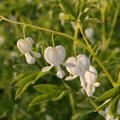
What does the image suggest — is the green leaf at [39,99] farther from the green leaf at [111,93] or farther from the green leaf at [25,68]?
the green leaf at [111,93]

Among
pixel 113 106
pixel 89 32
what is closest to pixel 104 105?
pixel 113 106

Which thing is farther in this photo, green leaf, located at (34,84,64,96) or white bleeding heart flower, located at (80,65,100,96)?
green leaf, located at (34,84,64,96)

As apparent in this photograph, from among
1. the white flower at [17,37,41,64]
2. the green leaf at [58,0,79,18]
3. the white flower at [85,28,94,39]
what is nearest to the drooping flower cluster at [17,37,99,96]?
the white flower at [17,37,41,64]

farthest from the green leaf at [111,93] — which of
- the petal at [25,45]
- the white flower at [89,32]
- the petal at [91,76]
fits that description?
the white flower at [89,32]

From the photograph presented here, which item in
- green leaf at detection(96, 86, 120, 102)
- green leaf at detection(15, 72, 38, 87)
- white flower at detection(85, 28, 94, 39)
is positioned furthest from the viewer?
white flower at detection(85, 28, 94, 39)

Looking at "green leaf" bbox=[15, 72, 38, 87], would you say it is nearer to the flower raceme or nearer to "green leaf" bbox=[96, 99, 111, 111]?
the flower raceme

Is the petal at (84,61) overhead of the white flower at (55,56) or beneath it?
beneath

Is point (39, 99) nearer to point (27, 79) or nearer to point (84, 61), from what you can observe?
point (27, 79)

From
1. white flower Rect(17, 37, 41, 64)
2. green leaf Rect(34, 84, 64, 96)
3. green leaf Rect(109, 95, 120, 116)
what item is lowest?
green leaf Rect(109, 95, 120, 116)

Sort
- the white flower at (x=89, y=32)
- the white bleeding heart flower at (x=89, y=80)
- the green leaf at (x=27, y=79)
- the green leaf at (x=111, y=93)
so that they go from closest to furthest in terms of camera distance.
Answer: the green leaf at (x=111, y=93), the white bleeding heart flower at (x=89, y=80), the green leaf at (x=27, y=79), the white flower at (x=89, y=32)
